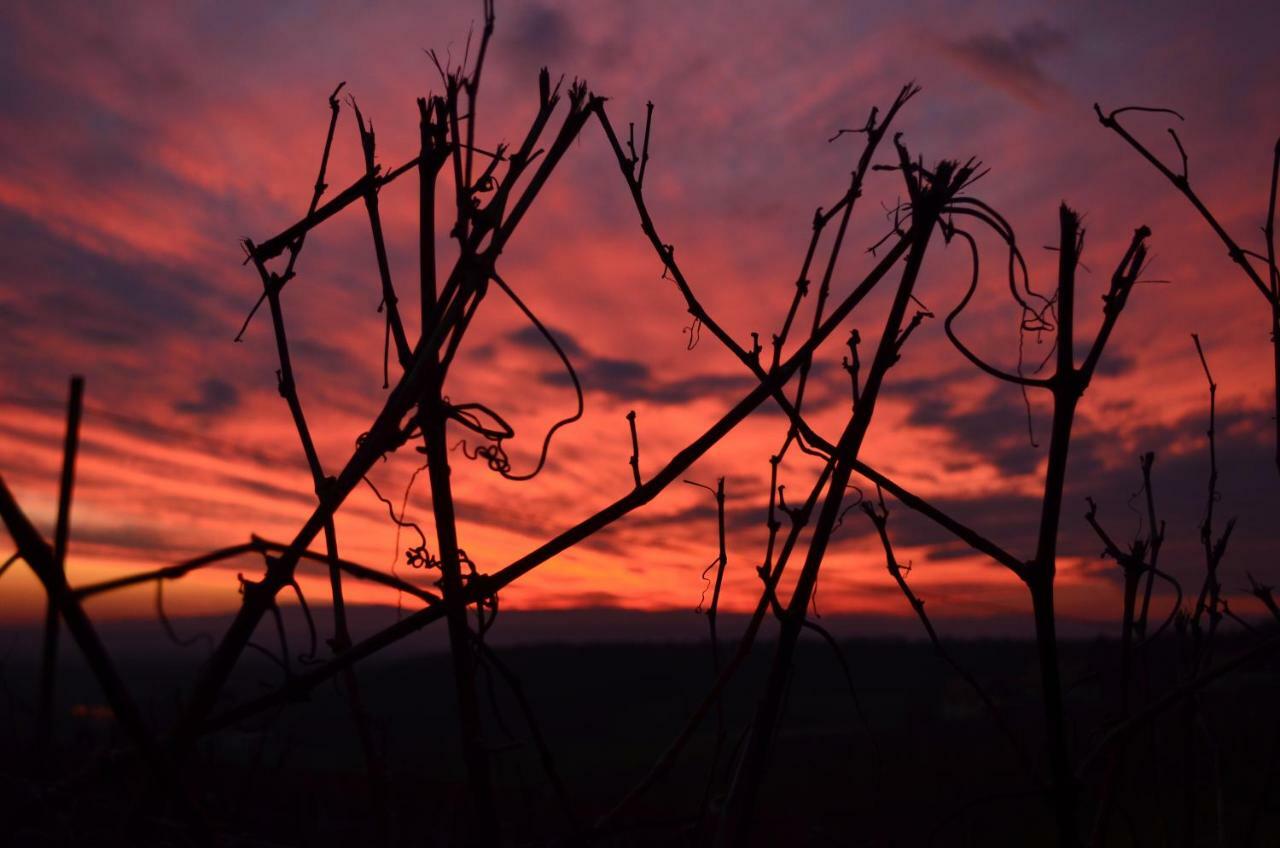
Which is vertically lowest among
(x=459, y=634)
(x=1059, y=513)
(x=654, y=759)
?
(x=654, y=759)

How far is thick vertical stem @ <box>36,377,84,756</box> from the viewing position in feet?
2.67

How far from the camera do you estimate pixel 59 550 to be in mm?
860

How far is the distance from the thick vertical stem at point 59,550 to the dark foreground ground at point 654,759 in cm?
11

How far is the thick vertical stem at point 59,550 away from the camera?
0.81 metres

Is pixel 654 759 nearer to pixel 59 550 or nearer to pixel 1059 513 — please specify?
pixel 1059 513

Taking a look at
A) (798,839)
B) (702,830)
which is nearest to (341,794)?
(798,839)

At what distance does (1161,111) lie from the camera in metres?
1.79

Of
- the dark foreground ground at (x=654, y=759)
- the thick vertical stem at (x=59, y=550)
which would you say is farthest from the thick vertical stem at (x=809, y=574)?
the thick vertical stem at (x=59, y=550)

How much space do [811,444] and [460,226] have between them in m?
0.59

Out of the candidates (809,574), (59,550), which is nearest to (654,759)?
(809,574)

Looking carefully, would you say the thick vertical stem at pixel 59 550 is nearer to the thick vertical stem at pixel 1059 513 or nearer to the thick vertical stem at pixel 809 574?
the thick vertical stem at pixel 809 574

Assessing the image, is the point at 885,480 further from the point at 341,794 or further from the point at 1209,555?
the point at 341,794

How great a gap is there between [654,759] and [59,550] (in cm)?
870

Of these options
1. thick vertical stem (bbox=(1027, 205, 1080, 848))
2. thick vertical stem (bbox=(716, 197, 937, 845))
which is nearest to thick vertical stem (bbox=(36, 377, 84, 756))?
thick vertical stem (bbox=(716, 197, 937, 845))
